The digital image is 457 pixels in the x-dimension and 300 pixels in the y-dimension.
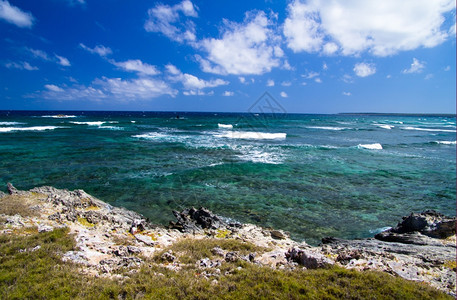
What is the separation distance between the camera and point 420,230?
934 centimetres

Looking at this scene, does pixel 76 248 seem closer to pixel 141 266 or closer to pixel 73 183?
pixel 141 266

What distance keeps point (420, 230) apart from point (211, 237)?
825cm

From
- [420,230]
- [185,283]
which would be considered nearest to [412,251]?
[420,230]

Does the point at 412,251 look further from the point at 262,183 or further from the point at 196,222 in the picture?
the point at 262,183

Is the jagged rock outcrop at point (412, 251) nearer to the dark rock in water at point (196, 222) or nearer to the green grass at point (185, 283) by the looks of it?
the green grass at point (185, 283)

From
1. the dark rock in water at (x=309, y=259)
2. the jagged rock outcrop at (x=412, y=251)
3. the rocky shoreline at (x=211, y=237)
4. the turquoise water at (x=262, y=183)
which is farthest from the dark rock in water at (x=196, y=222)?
the jagged rock outcrop at (x=412, y=251)

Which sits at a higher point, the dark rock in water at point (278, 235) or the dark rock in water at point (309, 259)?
the dark rock in water at point (309, 259)

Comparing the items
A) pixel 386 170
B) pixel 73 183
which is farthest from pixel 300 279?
pixel 386 170

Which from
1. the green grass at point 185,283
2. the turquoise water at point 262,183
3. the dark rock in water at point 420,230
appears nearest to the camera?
the green grass at point 185,283

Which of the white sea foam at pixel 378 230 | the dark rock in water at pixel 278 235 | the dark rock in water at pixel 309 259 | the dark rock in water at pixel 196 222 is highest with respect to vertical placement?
the dark rock in water at pixel 309 259

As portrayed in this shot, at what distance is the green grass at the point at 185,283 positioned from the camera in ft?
15.9

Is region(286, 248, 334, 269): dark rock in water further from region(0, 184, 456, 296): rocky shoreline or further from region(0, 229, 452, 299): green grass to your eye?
region(0, 229, 452, 299): green grass

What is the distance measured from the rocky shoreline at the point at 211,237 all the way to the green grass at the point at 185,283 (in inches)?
16.9

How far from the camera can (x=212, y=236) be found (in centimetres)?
891
